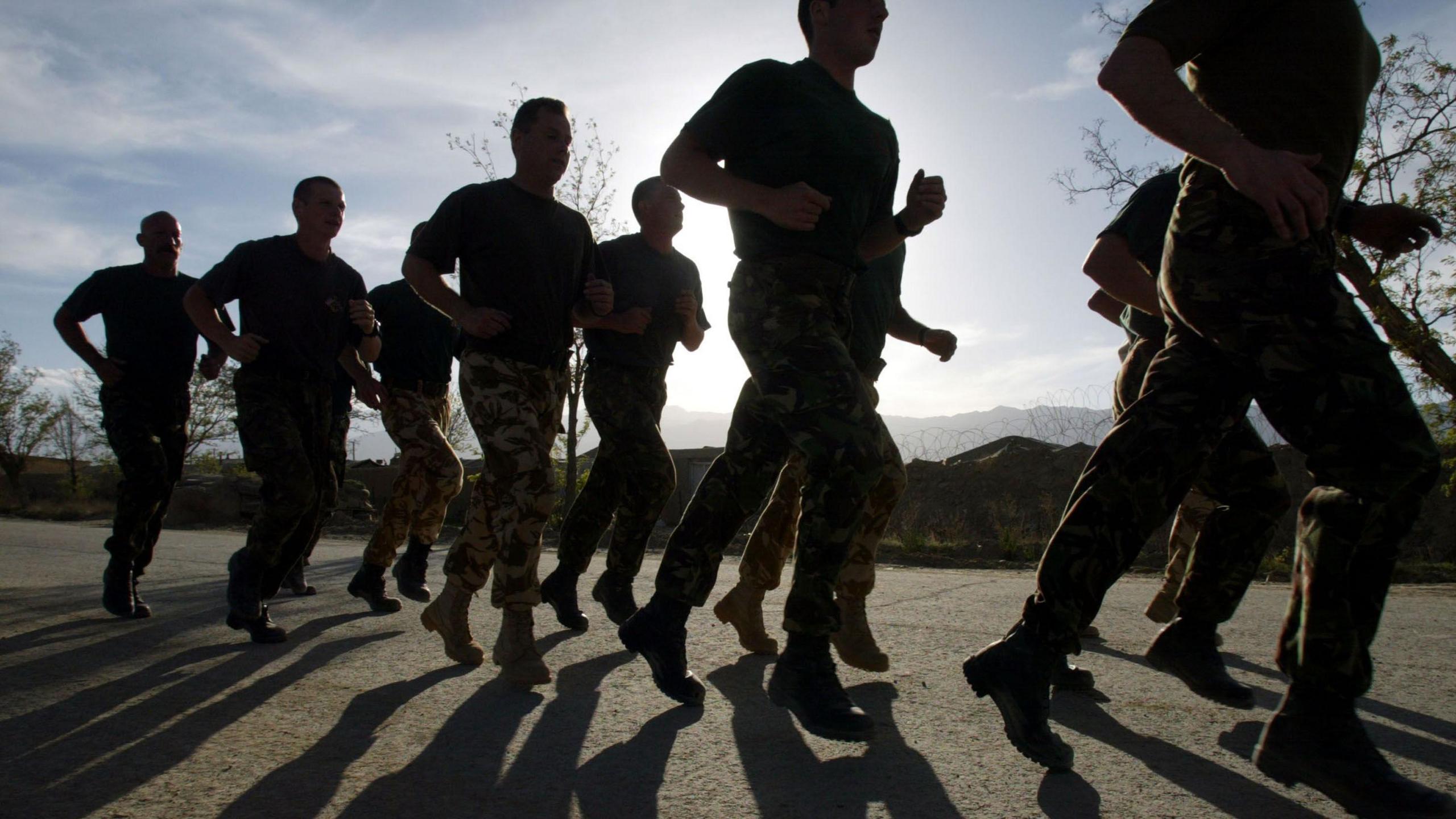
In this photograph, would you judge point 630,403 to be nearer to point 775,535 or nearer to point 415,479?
point 775,535

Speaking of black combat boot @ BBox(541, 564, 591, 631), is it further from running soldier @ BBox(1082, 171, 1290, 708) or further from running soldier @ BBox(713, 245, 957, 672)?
running soldier @ BBox(1082, 171, 1290, 708)

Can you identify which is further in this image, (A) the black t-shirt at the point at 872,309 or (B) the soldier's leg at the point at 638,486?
(B) the soldier's leg at the point at 638,486

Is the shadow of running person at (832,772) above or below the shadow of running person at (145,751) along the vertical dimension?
below

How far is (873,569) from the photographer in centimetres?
343

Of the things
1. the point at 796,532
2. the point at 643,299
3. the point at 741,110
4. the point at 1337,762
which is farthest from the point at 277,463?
the point at 1337,762

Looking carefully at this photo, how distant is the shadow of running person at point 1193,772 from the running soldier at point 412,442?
341 cm

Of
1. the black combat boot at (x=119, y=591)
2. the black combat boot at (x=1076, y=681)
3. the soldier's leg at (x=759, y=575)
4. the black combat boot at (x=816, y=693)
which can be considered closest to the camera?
the black combat boot at (x=816, y=693)

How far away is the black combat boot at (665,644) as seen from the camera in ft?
8.59

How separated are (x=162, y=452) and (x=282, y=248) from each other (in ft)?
4.62

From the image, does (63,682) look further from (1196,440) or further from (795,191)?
(1196,440)

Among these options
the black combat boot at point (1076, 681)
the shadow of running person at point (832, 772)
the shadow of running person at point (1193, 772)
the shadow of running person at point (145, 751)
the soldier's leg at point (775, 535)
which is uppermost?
the soldier's leg at point (775, 535)

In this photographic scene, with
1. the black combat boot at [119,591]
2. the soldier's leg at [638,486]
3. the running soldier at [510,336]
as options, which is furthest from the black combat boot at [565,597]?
the black combat boot at [119,591]

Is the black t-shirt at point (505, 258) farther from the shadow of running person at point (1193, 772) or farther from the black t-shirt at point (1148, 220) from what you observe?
the shadow of running person at point (1193, 772)

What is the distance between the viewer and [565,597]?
4234mm
